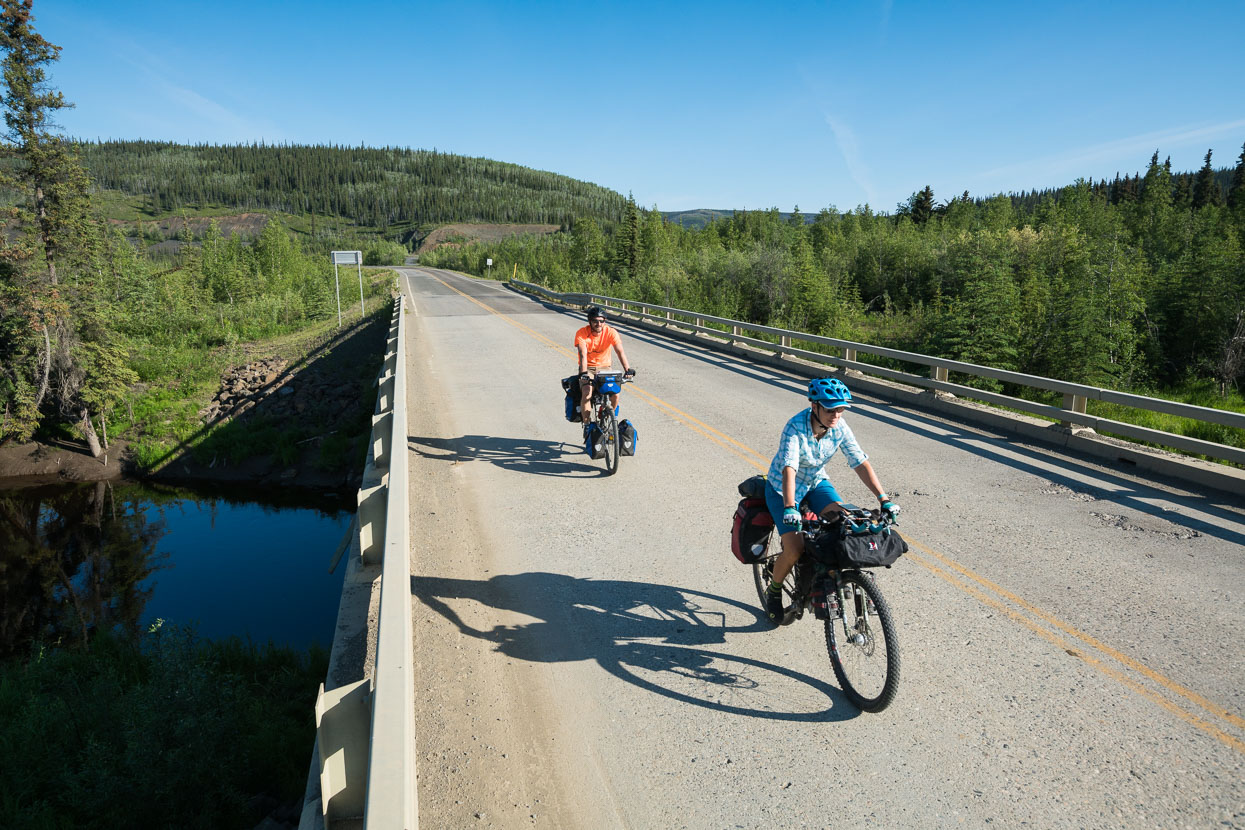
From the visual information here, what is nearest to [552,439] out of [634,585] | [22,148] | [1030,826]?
[634,585]

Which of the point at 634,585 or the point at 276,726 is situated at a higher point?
the point at 634,585

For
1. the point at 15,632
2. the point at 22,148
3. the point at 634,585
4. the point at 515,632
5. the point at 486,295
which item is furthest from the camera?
the point at 486,295

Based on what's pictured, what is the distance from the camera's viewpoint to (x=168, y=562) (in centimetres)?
1842

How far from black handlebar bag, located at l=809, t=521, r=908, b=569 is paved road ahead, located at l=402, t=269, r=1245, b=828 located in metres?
0.97

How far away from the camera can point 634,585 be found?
6023mm

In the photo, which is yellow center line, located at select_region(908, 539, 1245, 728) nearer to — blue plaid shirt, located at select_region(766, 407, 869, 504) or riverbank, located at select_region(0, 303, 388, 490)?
blue plaid shirt, located at select_region(766, 407, 869, 504)

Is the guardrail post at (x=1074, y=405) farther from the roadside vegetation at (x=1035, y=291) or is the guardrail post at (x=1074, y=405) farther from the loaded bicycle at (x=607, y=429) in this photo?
the loaded bicycle at (x=607, y=429)

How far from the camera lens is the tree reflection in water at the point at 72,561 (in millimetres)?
15250

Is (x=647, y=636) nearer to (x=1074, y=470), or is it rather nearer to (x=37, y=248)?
(x=1074, y=470)

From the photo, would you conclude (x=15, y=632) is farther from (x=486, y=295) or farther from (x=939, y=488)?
(x=486, y=295)

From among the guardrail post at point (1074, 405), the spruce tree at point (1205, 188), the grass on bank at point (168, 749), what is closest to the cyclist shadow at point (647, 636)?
the grass on bank at point (168, 749)

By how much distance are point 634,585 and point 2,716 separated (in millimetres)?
8211

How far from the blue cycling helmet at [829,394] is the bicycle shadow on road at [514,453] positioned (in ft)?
16.8

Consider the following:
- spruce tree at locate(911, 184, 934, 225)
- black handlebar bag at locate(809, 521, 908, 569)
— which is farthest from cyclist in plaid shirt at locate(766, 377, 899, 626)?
spruce tree at locate(911, 184, 934, 225)
